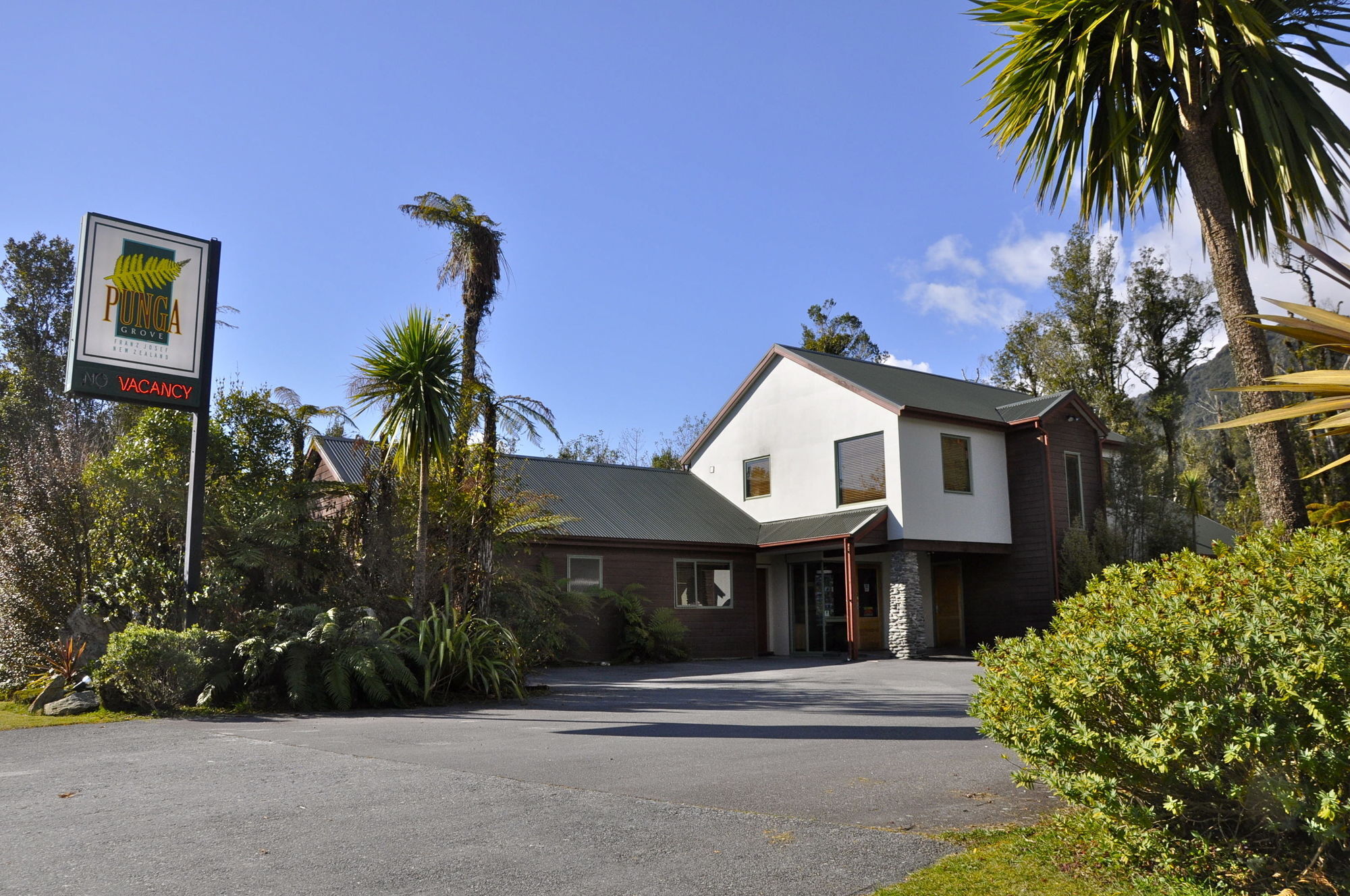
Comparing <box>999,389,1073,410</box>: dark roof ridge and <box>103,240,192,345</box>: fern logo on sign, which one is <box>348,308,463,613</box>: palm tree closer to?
<box>103,240,192,345</box>: fern logo on sign

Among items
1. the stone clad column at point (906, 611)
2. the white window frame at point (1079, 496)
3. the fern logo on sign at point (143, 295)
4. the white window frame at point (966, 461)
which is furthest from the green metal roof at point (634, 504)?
the fern logo on sign at point (143, 295)

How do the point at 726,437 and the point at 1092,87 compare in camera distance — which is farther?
the point at 726,437

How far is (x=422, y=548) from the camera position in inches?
533

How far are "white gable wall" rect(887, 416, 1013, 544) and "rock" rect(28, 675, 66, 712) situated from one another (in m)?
15.4

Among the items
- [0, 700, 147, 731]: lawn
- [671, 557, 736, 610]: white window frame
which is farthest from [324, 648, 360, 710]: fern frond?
[671, 557, 736, 610]: white window frame

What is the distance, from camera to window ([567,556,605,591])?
71.1 ft

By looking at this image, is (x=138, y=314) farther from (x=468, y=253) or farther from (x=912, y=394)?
(x=912, y=394)

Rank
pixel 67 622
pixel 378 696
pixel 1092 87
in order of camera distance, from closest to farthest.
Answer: pixel 1092 87 → pixel 378 696 → pixel 67 622

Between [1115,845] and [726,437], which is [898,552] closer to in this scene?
[726,437]

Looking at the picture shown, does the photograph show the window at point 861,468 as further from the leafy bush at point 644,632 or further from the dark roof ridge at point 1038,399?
the leafy bush at point 644,632

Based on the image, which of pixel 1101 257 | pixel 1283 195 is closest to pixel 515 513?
pixel 1283 195

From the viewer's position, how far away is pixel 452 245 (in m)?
17.5

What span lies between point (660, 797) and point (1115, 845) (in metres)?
2.82

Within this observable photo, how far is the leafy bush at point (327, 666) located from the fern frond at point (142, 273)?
190 inches
